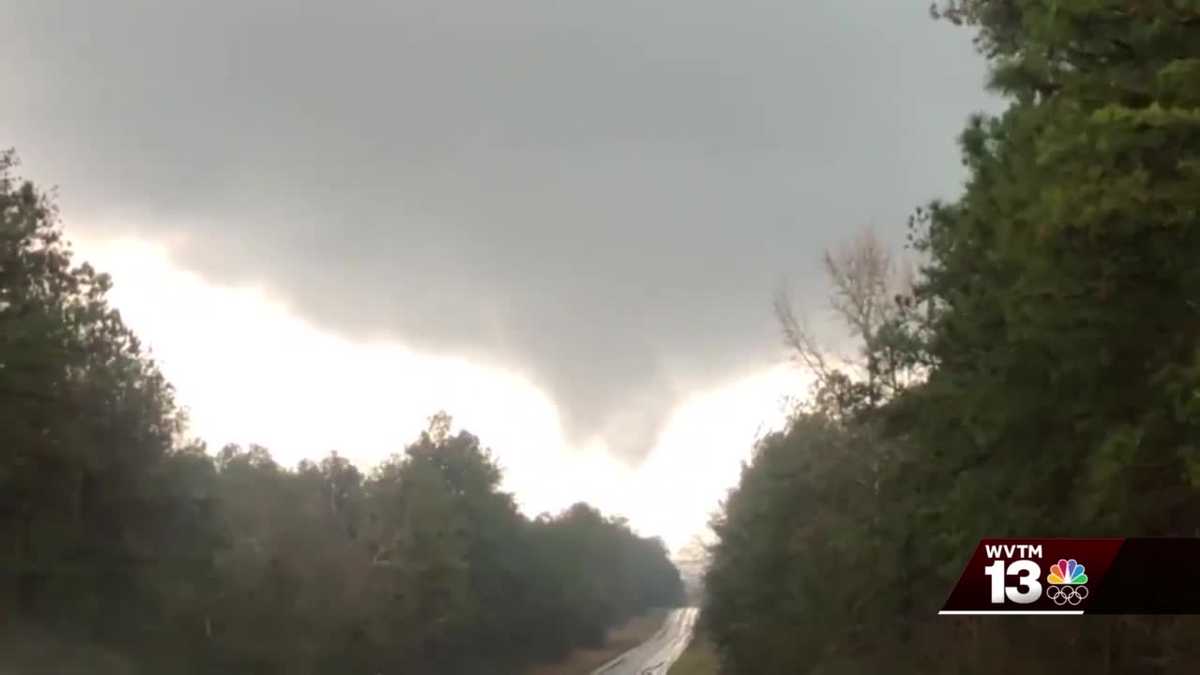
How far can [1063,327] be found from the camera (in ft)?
59.7

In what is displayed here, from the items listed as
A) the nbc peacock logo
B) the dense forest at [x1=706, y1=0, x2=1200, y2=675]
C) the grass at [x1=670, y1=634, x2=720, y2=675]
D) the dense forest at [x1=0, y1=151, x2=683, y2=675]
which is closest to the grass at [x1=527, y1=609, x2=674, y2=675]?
the grass at [x1=670, y1=634, x2=720, y2=675]

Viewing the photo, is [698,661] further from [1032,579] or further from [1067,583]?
[1067,583]

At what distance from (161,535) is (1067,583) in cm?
4111

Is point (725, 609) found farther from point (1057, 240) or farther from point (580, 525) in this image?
point (580, 525)

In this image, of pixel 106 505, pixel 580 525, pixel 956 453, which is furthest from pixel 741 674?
pixel 580 525

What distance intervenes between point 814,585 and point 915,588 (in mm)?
9296

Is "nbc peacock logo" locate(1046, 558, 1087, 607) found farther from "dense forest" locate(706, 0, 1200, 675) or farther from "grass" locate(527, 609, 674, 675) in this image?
"grass" locate(527, 609, 674, 675)

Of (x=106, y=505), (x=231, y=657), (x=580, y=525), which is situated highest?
(x=580, y=525)

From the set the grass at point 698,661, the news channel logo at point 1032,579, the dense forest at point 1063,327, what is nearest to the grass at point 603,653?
the grass at point 698,661

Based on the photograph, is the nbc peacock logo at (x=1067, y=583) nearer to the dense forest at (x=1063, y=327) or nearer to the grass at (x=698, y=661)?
the dense forest at (x=1063, y=327)

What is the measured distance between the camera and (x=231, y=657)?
60.9 meters

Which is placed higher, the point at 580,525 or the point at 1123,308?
the point at 580,525

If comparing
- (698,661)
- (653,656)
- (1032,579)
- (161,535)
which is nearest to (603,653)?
(653,656)

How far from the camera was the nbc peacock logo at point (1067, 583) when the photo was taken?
61.3ft
